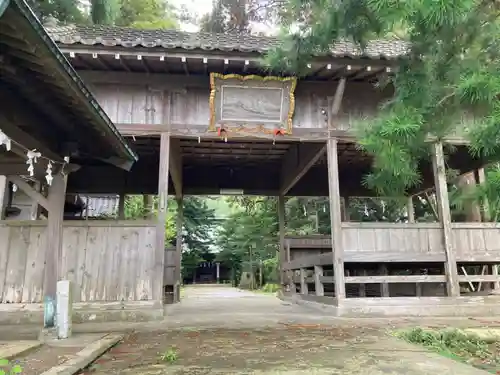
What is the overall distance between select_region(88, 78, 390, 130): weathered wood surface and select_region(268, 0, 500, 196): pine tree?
309 cm

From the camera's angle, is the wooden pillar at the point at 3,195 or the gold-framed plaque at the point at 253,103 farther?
the gold-framed plaque at the point at 253,103

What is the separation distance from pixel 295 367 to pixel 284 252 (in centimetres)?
785

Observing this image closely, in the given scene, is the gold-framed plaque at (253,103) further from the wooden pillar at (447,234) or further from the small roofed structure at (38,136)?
the wooden pillar at (447,234)

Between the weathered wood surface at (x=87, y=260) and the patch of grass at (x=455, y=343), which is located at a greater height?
the weathered wood surface at (x=87, y=260)

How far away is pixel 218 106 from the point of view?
→ 6.87m

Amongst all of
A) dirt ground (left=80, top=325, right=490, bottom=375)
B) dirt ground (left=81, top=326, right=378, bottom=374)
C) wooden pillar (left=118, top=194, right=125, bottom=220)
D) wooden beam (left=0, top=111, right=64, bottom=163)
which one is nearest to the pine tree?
dirt ground (left=80, top=325, right=490, bottom=375)

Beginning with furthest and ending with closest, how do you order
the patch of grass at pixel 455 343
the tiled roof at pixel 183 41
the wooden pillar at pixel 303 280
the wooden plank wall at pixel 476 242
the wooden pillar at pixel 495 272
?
the wooden pillar at pixel 303 280 < the wooden pillar at pixel 495 272 < the wooden plank wall at pixel 476 242 < the tiled roof at pixel 183 41 < the patch of grass at pixel 455 343

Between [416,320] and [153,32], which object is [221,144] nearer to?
[153,32]

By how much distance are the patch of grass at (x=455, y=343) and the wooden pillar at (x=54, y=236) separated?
12.9ft

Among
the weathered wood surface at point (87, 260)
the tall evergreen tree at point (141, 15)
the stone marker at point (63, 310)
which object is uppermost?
the tall evergreen tree at point (141, 15)

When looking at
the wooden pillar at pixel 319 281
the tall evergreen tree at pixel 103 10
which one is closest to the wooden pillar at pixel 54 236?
the wooden pillar at pixel 319 281

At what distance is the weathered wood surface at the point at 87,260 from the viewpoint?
598 cm

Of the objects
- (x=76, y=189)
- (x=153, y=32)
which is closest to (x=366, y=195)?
(x=153, y=32)

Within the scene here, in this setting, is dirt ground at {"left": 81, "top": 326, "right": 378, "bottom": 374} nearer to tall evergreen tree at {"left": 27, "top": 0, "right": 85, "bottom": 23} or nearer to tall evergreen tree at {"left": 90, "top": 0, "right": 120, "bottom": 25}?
tall evergreen tree at {"left": 27, "top": 0, "right": 85, "bottom": 23}
